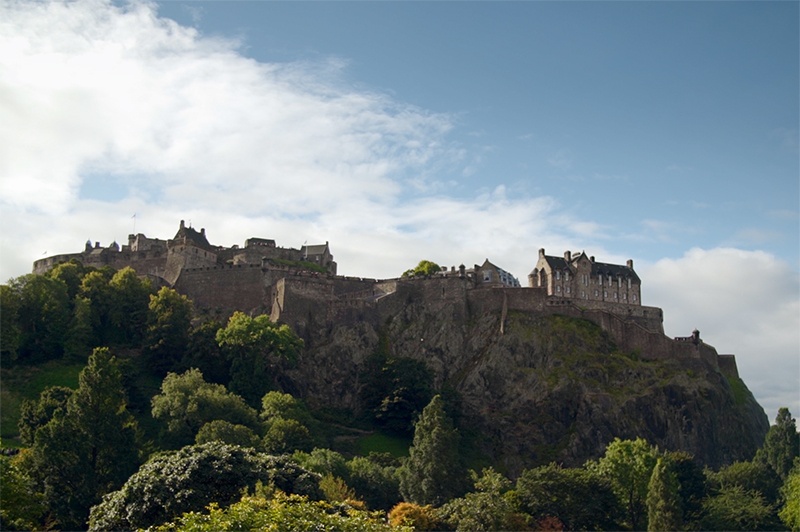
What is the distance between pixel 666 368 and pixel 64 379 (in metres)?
58.0

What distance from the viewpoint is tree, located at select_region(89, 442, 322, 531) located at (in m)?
49.4

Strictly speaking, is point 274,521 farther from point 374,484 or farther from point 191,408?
point 191,408

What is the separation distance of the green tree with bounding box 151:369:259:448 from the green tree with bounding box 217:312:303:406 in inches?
253

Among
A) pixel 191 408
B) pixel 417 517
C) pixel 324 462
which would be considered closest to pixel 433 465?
pixel 324 462

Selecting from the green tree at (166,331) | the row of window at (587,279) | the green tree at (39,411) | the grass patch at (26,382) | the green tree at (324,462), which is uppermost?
the row of window at (587,279)

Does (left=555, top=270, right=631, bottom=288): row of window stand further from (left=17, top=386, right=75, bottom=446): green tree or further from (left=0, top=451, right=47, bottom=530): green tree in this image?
(left=0, top=451, right=47, bottom=530): green tree

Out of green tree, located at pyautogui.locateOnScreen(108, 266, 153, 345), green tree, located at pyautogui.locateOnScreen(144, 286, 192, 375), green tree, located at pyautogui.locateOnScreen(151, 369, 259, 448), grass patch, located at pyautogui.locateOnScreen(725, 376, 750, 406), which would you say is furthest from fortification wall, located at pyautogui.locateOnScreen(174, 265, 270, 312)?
grass patch, located at pyautogui.locateOnScreen(725, 376, 750, 406)

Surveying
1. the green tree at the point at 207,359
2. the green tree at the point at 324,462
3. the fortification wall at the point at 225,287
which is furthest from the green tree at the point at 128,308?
the green tree at the point at 324,462

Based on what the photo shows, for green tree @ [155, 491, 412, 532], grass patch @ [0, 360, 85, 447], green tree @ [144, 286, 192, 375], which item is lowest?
green tree @ [155, 491, 412, 532]

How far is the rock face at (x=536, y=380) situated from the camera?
309 feet

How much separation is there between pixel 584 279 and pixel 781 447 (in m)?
32.1

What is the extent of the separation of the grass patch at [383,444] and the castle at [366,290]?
47.0 feet

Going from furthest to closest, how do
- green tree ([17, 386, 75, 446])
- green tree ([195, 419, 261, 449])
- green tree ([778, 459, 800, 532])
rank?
1. green tree ([778, 459, 800, 532])
2. green tree ([17, 386, 75, 446])
3. green tree ([195, 419, 261, 449])

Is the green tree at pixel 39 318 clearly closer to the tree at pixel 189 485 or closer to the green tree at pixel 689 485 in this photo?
the tree at pixel 189 485
